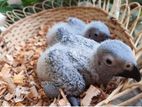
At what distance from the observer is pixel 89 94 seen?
3.01 feet

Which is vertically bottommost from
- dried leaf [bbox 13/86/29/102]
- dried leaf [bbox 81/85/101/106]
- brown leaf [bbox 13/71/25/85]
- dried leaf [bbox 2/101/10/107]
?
dried leaf [bbox 2/101/10/107]

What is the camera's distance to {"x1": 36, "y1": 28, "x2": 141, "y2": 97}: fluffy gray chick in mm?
907

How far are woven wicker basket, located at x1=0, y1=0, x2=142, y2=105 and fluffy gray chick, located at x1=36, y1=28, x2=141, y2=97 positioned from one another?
0.16 m

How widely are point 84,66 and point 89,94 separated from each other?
8 cm

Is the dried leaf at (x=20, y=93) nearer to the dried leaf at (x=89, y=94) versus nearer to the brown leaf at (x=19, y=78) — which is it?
the brown leaf at (x=19, y=78)

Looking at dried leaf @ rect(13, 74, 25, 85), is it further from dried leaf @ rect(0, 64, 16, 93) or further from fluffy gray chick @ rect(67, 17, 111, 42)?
fluffy gray chick @ rect(67, 17, 111, 42)

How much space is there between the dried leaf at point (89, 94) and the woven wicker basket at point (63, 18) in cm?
21

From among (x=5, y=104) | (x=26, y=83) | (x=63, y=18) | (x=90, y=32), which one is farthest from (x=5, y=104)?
(x=63, y=18)

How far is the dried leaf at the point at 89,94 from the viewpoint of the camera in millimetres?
897

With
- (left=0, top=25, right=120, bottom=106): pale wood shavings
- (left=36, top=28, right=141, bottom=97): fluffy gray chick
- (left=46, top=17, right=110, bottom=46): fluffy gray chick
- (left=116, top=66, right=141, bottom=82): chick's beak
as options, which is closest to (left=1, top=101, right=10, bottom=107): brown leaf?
(left=0, top=25, right=120, bottom=106): pale wood shavings

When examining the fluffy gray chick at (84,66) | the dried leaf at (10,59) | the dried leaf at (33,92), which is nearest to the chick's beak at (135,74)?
the fluffy gray chick at (84,66)

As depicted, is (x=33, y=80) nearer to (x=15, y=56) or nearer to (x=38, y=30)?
(x=15, y=56)

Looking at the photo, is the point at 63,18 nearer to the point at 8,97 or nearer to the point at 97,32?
the point at 97,32

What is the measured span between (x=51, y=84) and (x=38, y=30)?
0.42 m
